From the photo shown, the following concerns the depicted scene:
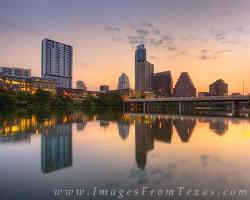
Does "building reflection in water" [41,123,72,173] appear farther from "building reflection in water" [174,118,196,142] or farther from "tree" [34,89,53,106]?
"tree" [34,89,53,106]

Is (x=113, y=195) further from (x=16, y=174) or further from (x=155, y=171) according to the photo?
(x=16, y=174)

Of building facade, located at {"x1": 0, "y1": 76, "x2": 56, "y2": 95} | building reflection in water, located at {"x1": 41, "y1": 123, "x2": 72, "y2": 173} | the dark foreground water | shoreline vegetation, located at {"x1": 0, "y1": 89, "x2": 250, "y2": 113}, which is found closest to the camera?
the dark foreground water

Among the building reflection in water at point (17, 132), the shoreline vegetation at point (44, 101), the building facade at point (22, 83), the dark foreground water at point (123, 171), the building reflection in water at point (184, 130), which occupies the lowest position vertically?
the dark foreground water at point (123, 171)

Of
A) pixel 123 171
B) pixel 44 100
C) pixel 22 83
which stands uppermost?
pixel 22 83

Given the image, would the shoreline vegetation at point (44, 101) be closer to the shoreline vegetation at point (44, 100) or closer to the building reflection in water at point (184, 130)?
the shoreline vegetation at point (44, 100)

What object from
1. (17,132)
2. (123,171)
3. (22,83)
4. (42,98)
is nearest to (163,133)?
(17,132)

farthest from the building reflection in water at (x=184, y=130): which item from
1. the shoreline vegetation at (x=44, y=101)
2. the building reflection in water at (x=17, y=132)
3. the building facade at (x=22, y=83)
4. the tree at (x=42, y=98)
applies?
the building facade at (x=22, y=83)

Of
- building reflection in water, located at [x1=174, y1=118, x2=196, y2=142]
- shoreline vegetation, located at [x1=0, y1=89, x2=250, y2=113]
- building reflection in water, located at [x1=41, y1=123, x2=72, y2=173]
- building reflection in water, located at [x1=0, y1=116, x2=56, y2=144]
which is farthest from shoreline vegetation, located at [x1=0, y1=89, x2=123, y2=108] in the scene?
building reflection in water, located at [x1=41, y1=123, x2=72, y2=173]

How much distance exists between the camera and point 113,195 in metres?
9.23

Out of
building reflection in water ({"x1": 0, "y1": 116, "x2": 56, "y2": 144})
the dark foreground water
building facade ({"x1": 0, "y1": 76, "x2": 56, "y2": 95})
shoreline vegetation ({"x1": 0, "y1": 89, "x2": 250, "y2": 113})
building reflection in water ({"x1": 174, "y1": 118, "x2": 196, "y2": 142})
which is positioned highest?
building facade ({"x1": 0, "y1": 76, "x2": 56, "y2": 95})

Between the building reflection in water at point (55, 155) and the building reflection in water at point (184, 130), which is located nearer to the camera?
the building reflection in water at point (55, 155)

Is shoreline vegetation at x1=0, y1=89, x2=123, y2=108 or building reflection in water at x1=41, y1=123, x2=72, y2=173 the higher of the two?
shoreline vegetation at x1=0, y1=89, x2=123, y2=108

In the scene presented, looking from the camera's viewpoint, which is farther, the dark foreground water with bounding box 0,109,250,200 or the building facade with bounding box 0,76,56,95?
the building facade with bounding box 0,76,56,95

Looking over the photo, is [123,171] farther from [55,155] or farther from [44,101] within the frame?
[44,101]
